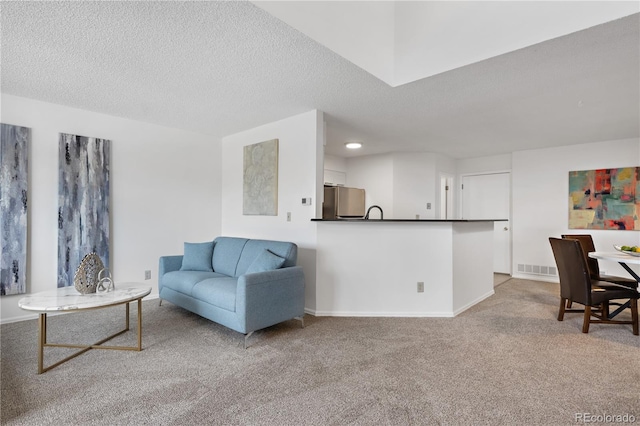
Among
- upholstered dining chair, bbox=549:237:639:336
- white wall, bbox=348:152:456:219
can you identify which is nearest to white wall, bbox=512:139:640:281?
white wall, bbox=348:152:456:219

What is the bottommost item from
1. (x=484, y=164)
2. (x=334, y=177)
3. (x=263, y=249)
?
(x=263, y=249)

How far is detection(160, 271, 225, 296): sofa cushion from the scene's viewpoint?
331cm

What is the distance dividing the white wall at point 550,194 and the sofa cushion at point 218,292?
5022mm

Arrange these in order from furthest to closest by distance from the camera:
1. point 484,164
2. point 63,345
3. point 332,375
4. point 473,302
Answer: point 484,164 < point 473,302 < point 63,345 < point 332,375

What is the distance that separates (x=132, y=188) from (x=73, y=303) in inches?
83.9

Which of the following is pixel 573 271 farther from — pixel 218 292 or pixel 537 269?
pixel 218 292

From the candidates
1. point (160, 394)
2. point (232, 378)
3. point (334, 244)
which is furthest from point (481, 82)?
point (160, 394)

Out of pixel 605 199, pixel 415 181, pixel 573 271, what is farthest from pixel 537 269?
pixel 573 271

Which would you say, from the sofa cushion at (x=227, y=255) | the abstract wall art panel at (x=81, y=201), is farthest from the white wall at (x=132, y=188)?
the sofa cushion at (x=227, y=255)

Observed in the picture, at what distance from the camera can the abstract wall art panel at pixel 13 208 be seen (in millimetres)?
3182

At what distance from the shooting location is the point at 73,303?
2.30m

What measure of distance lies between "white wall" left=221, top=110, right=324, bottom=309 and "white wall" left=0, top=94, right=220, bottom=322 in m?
0.64

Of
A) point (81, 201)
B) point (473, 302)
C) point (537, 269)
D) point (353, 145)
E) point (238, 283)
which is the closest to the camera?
point (238, 283)

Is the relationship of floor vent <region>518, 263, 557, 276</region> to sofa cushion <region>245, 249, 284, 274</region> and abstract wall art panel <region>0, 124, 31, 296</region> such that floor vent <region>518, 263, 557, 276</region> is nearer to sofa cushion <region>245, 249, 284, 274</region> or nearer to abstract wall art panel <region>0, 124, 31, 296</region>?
sofa cushion <region>245, 249, 284, 274</region>
